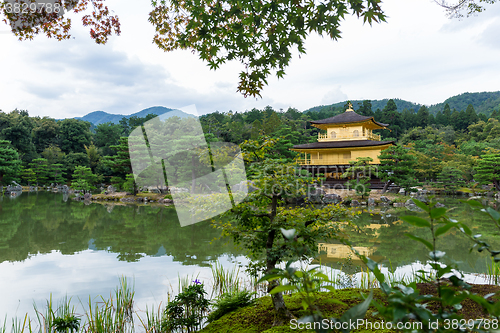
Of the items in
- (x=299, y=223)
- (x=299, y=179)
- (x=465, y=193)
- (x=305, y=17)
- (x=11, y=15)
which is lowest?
(x=465, y=193)

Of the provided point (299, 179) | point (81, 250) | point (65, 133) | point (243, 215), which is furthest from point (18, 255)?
point (65, 133)

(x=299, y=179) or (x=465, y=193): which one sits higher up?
(x=299, y=179)

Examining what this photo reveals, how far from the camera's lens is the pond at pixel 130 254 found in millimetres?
3504

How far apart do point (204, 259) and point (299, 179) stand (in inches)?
128

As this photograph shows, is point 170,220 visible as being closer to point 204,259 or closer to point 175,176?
point 204,259

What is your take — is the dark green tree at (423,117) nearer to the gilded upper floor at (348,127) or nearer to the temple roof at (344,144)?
the gilded upper floor at (348,127)

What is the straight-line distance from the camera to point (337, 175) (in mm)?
17500

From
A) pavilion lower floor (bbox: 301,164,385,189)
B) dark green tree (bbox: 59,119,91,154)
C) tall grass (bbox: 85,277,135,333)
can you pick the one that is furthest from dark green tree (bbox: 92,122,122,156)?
tall grass (bbox: 85,277,135,333)

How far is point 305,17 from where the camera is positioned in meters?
1.93

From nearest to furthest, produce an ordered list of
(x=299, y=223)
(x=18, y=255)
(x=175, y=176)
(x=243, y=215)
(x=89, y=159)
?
(x=299, y=223) < (x=243, y=215) < (x=18, y=255) < (x=175, y=176) < (x=89, y=159)

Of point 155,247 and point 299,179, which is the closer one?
point 299,179

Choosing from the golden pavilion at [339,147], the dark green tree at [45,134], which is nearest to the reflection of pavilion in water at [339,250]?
the golden pavilion at [339,147]

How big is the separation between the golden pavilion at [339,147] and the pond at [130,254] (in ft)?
27.6

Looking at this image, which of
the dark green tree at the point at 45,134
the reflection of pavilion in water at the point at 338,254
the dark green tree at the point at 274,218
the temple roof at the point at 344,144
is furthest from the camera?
the dark green tree at the point at 45,134
